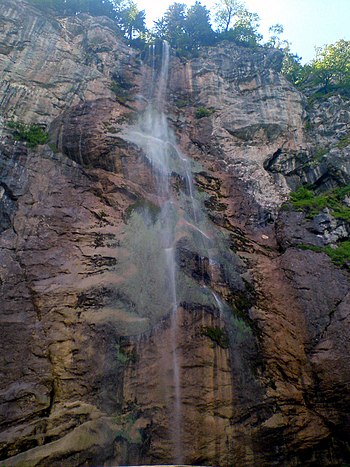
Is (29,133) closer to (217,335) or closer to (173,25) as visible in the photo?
(217,335)

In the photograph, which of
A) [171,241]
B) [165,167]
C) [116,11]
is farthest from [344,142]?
[116,11]

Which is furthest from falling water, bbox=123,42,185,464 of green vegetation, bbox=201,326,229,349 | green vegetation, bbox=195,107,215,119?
green vegetation, bbox=195,107,215,119

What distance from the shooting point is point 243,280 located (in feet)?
39.1

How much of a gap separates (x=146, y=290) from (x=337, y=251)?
21.9 ft

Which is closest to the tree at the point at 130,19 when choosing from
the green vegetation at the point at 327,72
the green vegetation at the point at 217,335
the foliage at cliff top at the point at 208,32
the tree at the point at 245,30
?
the foliage at cliff top at the point at 208,32

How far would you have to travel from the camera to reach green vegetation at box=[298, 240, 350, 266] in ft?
41.2

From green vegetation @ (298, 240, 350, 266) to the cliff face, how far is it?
33 cm

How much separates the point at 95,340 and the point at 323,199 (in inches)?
402

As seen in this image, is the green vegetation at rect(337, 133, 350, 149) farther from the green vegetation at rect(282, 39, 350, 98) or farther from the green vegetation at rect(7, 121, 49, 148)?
the green vegetation at rect(7, 121, 49, 148)

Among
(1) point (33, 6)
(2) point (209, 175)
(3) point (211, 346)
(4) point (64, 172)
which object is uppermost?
(1) point (33, 6)

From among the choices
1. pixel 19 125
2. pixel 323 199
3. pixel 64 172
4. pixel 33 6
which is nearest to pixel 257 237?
pixel 323 199

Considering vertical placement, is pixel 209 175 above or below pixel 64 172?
above

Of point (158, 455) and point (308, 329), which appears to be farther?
point (308, 329)

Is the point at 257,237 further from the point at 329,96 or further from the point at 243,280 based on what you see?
the point at 329,96
